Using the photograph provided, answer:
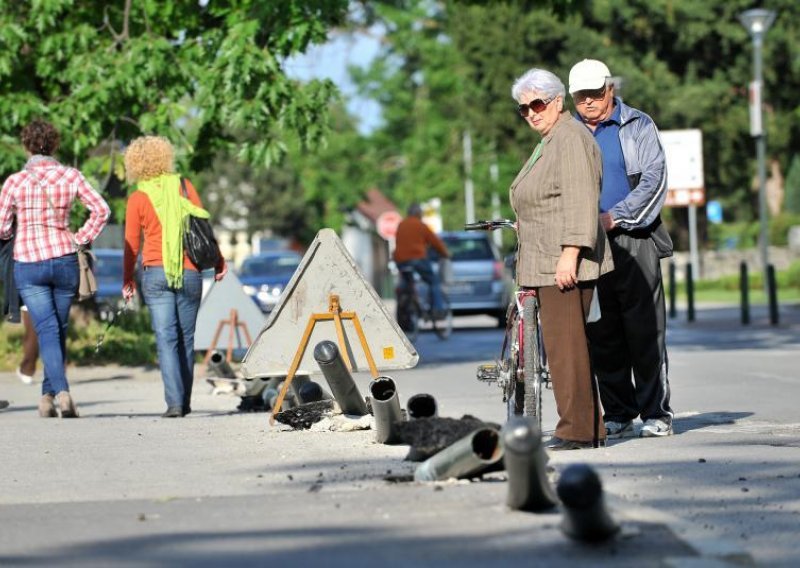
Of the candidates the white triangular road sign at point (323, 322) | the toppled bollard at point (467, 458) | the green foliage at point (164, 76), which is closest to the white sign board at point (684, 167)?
the green foliage at point (164, 76)

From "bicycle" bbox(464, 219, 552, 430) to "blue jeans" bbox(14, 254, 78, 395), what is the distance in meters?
3.34

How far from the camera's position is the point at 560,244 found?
27.9ft

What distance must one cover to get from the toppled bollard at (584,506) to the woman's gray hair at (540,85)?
3.25 metres

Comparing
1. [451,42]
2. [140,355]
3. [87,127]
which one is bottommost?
[140,355]

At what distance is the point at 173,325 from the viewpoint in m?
11.9

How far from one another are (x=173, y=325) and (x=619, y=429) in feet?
11.7

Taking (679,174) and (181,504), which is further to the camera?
(679,174)

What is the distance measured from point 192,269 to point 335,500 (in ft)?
17.6

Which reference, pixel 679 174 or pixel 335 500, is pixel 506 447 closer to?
pixel 335 500

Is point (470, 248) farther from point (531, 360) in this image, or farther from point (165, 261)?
point (531, 360)

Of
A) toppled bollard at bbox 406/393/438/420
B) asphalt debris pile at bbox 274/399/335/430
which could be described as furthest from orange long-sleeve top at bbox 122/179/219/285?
toppled bollard at bbox 406/393/438/420

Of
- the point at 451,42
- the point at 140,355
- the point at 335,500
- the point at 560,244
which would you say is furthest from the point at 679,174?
the point at 451,42

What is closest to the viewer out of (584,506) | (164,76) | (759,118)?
(584,506)

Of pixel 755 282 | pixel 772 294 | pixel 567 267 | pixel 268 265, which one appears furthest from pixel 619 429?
pixel 755 282
